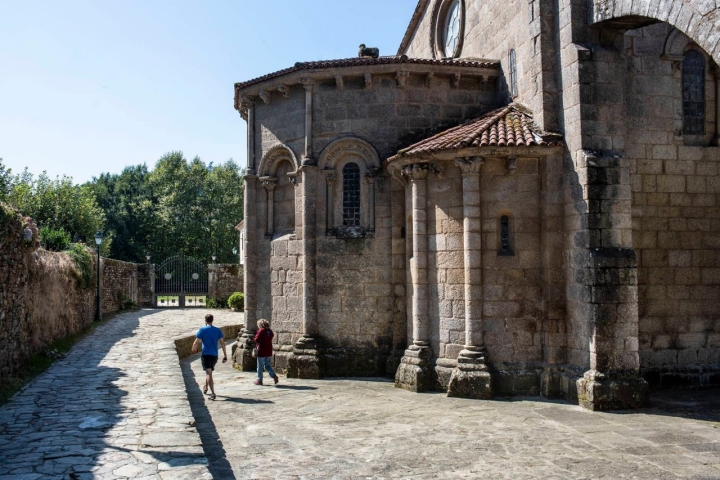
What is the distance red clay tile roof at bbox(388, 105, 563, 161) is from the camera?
10.8 meters

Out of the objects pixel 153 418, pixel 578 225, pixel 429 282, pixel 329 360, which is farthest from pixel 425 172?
pixel 153 418

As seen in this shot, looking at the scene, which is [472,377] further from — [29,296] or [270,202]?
[29,296]

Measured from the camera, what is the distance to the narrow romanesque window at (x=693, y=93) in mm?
11828

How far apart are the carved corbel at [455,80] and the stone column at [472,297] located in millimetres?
2905

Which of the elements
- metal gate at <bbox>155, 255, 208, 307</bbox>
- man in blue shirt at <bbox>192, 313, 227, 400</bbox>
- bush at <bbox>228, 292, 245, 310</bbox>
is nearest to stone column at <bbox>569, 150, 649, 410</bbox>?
man in blue shirt at <bbox>192, 313, 227, 400</bbox>

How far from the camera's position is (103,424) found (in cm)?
761

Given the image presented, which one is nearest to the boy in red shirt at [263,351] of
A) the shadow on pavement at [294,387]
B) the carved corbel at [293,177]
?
the shadow on pavement at [294,387]

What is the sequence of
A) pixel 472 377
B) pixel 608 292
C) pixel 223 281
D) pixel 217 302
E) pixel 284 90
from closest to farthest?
pixel 608 292 < pixel 472 377 < pixel 284 90 < pixel 217 302 < pixel 223 281

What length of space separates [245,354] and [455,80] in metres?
7.88

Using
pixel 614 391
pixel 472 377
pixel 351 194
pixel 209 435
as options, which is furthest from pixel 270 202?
pixel 614 391

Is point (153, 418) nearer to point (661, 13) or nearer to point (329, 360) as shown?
point (329, 360)

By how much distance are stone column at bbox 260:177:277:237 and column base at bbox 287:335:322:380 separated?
9.24 feet

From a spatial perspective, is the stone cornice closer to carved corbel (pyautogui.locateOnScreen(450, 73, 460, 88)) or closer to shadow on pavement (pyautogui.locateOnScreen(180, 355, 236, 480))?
carved corbel (pyautogui.locateOnScreen(450, 73, 460, 88))

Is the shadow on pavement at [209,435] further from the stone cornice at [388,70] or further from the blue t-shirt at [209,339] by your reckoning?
the stone cornice at [388,70]
